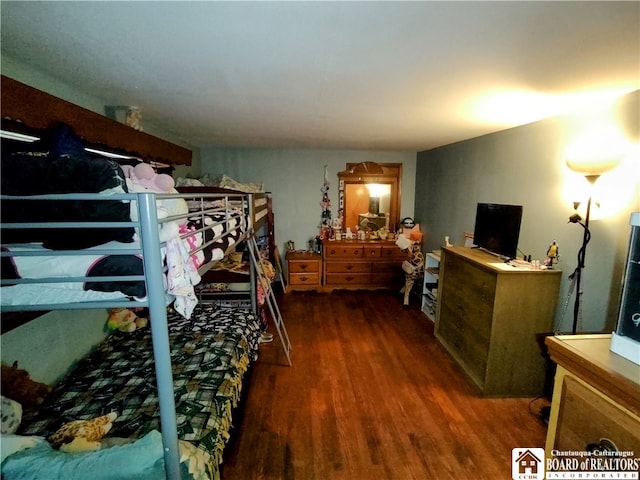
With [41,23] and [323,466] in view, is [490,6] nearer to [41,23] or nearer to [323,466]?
[41,23]

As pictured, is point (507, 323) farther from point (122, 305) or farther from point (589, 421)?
point (122, 305)

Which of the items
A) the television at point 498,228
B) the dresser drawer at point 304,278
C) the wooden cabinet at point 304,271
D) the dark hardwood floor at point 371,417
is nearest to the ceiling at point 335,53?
the television at point 498,228

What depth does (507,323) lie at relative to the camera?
2.21 meters

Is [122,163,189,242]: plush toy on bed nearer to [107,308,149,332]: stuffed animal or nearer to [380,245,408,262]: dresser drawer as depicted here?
[107,308,149,332]: stuffed animal

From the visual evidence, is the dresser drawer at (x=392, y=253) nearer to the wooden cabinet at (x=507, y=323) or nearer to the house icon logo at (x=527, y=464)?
the wooden cabinet at (x=507, y=323)

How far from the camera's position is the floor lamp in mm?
1743

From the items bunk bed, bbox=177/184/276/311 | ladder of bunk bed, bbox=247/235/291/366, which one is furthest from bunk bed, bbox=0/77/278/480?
bunk bed, bbox=177/184/276/311

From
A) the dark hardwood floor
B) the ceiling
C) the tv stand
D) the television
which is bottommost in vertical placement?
the dark hardwood floor

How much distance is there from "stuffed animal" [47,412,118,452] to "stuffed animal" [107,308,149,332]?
3.28ft

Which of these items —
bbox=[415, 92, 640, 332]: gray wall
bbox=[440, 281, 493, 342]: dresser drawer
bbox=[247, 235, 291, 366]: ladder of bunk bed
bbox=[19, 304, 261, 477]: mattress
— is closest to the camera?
bbox=[19, 304, 261, 477]: mattress

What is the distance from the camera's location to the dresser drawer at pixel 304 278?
4465mm

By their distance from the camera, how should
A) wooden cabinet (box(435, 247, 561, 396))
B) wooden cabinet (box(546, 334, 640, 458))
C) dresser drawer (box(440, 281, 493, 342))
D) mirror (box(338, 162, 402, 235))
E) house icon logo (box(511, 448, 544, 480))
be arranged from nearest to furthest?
wooden cabinet (box(546, 334, 640, 458)) → house icon logo (box(511, 448, 544, 480)) → wooden cabinet (box(435, 247, 561, 396)) → dresser drawer (box(440, 281, 493, 342)) → mirror (box(338, 162, 402, 235))

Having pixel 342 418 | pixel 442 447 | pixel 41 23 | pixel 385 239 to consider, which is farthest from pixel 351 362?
pixel 41 23

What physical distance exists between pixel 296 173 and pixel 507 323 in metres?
3.47
